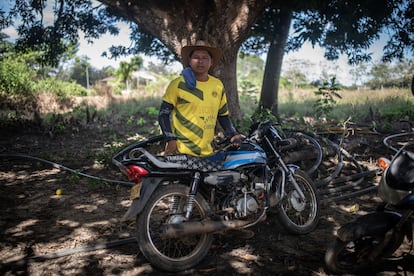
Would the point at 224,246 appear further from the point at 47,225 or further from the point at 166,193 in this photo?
the point at 47,225

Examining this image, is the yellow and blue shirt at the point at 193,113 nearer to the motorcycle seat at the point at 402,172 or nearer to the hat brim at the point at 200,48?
the hat brim at the point at 200,48

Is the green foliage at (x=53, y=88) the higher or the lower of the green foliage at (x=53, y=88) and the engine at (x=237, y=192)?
the higher

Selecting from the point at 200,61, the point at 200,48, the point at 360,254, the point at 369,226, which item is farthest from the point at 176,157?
the point at 360,254

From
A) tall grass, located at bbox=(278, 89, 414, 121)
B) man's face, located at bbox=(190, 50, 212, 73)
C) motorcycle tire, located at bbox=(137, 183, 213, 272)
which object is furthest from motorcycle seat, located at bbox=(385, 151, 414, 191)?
tall grass, located at bbox=(278, 89, 414, 121)

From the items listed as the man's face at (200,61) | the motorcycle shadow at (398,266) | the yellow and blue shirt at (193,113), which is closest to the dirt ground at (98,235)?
the motorcycle shadow at (398,266)

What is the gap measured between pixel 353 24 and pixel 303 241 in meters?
8.04

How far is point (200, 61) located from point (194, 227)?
1.85 m

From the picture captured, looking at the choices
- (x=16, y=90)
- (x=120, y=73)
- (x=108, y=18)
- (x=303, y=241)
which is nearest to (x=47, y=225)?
(x=303, y=241)

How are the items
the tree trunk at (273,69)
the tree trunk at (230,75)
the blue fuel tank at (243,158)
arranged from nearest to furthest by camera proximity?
the blue fuel tank at (243,158) → the tree trunk at (230,75) → the tree trunk at (273,69)

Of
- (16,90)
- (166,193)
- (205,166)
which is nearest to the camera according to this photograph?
(166,193)

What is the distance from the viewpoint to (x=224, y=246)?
3721 millimetres

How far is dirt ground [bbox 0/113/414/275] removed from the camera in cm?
321

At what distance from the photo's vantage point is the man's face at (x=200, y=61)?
366cm

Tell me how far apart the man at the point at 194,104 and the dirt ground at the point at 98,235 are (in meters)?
1.24
